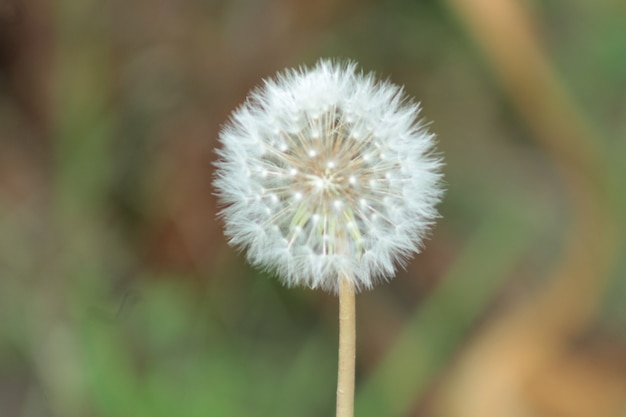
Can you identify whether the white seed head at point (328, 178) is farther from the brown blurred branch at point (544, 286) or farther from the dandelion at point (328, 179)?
the brown blurred branch at point (544, 286)

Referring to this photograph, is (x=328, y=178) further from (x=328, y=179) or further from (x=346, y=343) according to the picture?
(x=346, y=343)

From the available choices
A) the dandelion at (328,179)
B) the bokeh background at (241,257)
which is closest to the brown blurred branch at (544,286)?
the bokeh background at (241,257)

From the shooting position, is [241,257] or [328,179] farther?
[241,257]

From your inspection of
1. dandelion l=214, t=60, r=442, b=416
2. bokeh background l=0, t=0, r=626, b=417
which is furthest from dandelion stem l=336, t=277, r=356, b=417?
bokeh background l=0, t=0, r=626, b=417

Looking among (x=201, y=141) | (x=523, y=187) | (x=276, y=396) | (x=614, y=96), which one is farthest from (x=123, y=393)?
(x=614, y=96)

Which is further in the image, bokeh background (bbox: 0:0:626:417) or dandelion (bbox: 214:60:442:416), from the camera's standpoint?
bokeh background (bbox: 0:0:626:417)

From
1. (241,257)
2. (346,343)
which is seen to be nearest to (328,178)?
(346,343)

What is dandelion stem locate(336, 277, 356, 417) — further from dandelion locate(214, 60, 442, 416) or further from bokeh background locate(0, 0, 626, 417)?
bokeh background locate(0, 0, 626, 417)
